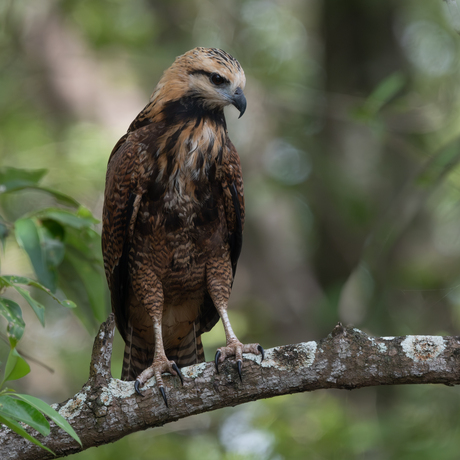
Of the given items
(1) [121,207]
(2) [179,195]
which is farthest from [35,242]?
(2) [179,195]

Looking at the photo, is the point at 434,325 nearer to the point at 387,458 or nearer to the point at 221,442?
the point at 387,458

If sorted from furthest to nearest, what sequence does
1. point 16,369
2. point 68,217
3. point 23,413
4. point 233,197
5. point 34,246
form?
point 233,197
point 68,217
point 34,246
point 16,369
point 23,413

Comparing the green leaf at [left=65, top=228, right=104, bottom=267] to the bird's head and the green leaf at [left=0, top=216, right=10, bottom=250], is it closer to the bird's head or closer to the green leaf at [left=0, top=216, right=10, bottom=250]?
the green leaf at [left=0, top=216, right=10, bottom=250]

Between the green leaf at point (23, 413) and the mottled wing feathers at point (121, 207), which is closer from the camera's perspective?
the green leaf at point (23, 413)

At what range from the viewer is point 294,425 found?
18.6ft

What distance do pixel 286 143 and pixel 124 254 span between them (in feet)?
14.4

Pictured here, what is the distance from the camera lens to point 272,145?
25.3 ft

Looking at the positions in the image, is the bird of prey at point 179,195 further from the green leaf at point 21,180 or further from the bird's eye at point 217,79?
the green leaf at point 21,180

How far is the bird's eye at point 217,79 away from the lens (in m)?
3.63

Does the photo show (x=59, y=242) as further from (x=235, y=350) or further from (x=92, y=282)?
(x=235, y=350)

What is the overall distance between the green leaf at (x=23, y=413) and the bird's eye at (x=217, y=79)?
2.31 metres


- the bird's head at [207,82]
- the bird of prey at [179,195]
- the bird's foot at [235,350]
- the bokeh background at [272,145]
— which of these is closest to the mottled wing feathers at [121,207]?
the bird of prey at [179,195]

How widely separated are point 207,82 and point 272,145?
4.09 metres

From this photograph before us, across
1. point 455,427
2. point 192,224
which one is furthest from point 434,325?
point 192,224
